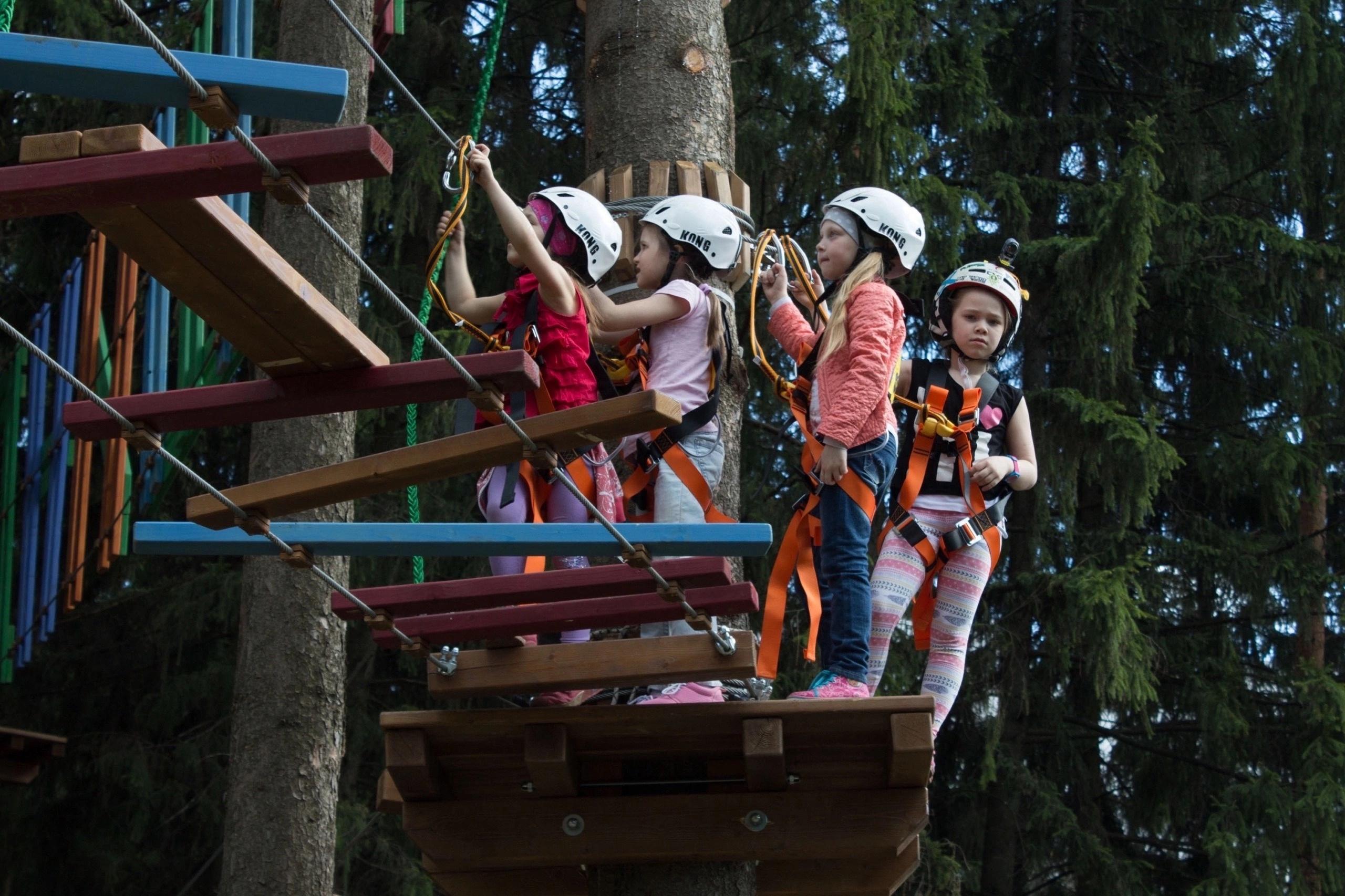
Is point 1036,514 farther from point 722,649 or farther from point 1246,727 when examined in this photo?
point 722,649

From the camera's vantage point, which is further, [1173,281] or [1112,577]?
[1173,281]

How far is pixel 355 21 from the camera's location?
8953 mm

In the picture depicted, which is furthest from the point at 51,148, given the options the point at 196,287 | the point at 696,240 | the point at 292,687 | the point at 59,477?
the point at 59,477

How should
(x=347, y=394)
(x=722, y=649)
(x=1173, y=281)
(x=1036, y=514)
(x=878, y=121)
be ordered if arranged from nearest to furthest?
(x=347, y=394) < (x=722, y=649) < (x=878, y=121) < (x=1036, y=514) < (x=1173, y=281)

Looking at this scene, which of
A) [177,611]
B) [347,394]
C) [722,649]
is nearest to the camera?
[347,394]

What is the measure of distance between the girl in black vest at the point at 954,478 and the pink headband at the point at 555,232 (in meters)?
1.17

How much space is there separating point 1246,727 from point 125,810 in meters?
8.57

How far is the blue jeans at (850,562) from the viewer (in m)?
5.29

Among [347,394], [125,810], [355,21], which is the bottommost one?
[125,810]

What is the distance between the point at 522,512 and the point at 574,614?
0.69 meters

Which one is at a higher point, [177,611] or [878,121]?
[878,121]

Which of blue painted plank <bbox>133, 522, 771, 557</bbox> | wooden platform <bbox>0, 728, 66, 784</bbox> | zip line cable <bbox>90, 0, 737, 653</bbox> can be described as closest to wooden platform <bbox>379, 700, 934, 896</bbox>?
zip line cable <bbox>90, 0, 737, 653</bbox>

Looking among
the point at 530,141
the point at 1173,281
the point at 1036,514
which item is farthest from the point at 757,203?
the point at 1173,281

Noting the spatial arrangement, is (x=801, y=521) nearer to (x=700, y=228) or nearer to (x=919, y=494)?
(x=919, y=494)
